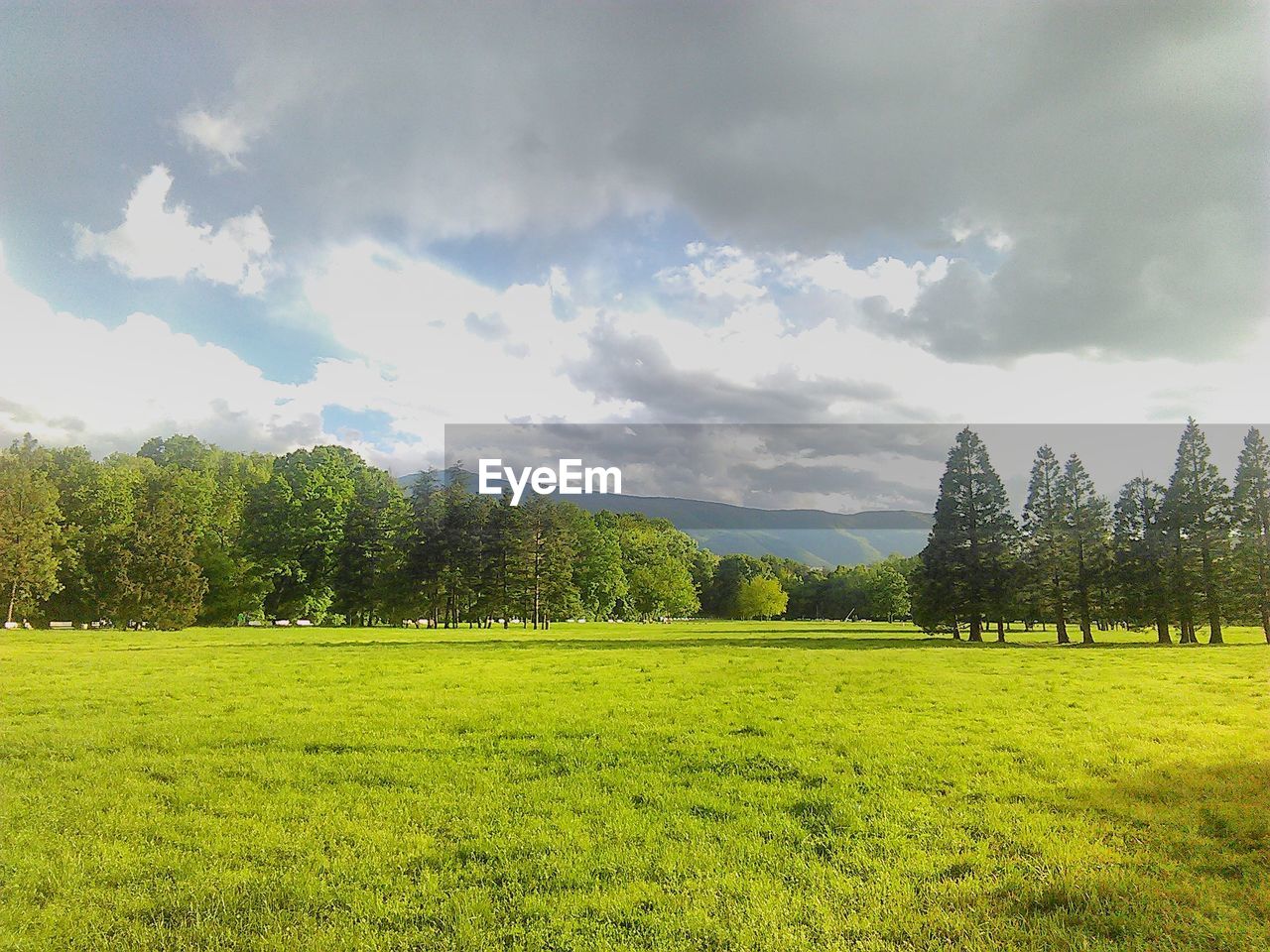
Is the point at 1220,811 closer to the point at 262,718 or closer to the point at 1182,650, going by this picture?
the point at 262,718

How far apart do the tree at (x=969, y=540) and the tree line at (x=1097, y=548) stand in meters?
0.06

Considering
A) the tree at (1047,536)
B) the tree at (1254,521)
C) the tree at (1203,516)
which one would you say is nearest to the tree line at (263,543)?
the tree at (1047,536)

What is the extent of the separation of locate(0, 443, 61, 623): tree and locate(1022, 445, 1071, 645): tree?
5507cm

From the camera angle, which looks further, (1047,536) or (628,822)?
(1047,536)

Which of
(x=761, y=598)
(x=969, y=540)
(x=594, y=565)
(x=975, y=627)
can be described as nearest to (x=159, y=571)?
(x=594, y=565)

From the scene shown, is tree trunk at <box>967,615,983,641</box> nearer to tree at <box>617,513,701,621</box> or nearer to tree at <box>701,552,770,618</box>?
tree at <box>617,513,701,621</box>

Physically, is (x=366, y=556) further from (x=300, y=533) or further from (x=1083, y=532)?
(x=1083, y=532)

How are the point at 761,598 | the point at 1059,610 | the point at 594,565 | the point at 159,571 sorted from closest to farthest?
the point at 159,571 → the point at 1059,610 → the point at 594,565 → the point at 761,598

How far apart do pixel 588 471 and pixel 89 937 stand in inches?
544

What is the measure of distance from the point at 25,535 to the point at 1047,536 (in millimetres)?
57287

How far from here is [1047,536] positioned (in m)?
41.5

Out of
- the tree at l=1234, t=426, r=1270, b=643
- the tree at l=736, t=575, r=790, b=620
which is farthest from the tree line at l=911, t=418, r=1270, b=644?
the tree at l=736, t=575, r=790, b=620

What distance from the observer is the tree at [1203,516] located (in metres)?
38.4

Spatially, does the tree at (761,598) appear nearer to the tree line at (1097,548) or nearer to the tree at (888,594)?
the tree at (888,594)
